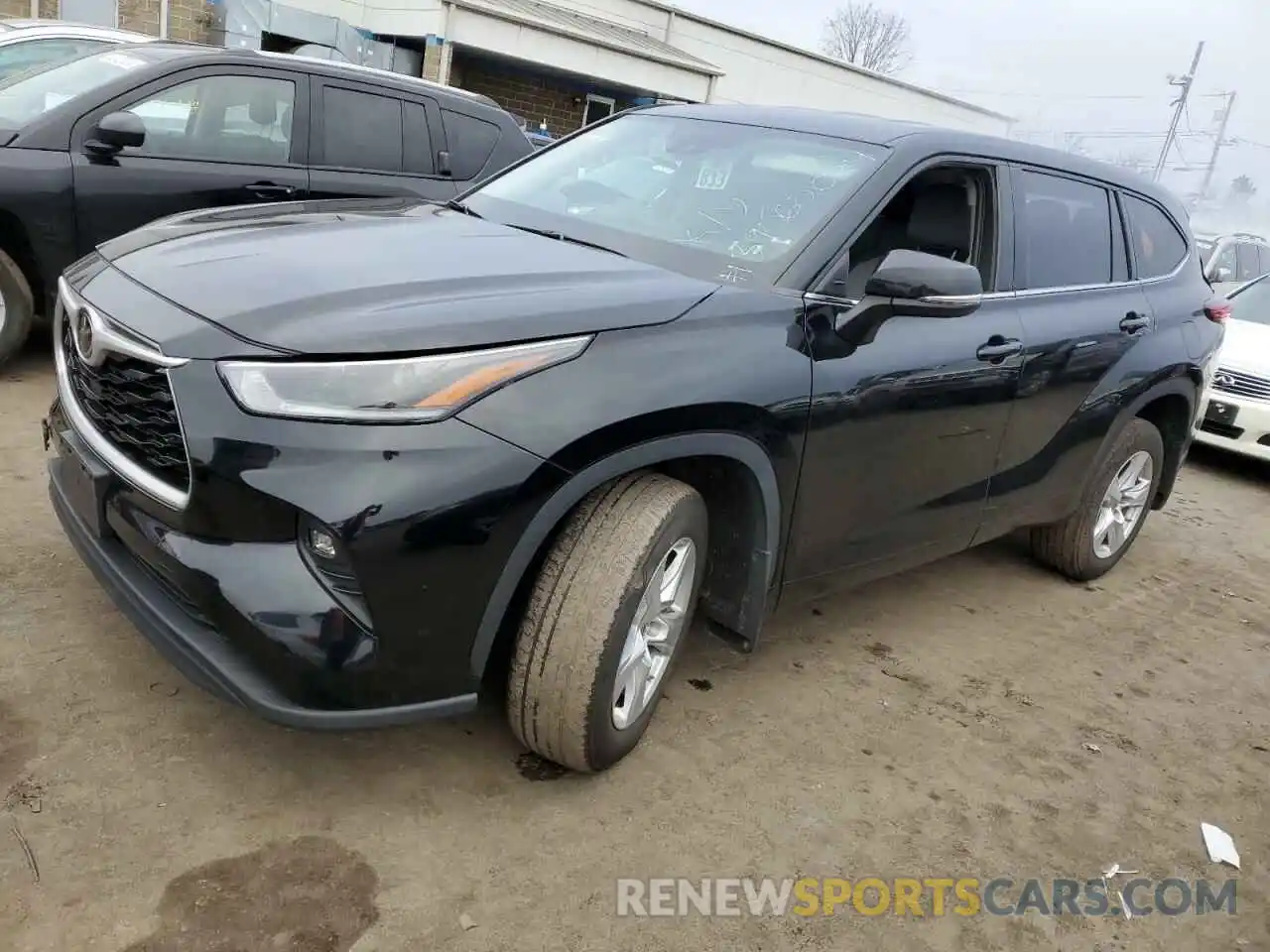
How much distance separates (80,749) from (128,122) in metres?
3.45

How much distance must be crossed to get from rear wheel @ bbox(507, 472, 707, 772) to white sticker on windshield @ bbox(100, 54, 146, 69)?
423 centimetres

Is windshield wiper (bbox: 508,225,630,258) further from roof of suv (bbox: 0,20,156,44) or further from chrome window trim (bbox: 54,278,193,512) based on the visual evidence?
roof of suv (bbox: 0,20,156,44)

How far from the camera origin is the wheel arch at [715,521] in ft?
7.35

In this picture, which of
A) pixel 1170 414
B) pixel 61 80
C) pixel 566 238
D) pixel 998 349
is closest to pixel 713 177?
pixel 566 238

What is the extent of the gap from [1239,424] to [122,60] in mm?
7780

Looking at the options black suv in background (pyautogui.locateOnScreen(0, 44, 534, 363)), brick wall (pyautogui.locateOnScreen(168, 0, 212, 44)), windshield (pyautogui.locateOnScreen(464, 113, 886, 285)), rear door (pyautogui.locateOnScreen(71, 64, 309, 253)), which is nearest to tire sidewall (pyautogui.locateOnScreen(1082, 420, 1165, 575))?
windshield (pyautogui.locateOnScreen(464, 113, 886, 285))

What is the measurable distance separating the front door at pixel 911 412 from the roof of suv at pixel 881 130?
4.1 inches

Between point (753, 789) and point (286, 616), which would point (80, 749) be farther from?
point (753, 789)

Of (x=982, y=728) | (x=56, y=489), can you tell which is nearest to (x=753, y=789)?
(x=982, y=728)

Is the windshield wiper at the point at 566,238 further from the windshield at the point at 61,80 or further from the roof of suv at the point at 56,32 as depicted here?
the roof of suv at the point at 56,32

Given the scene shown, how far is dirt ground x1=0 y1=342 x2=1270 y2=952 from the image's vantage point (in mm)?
2146

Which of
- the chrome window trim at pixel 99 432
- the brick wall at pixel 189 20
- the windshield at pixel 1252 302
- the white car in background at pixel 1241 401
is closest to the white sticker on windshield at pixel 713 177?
the chrome window trim at pixel 99 432

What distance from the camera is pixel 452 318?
7.24 feet

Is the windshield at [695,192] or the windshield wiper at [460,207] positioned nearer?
the windshield at [695,192]
